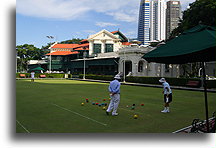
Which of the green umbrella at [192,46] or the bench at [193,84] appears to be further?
the bench at [193,84]

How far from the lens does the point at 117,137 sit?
5.24 m

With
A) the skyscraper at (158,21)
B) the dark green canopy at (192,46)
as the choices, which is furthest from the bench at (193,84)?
the skyscraper at (158,21)

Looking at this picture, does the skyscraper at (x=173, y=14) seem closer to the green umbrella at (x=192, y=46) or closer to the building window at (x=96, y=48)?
the building window at (x=96, y=48)

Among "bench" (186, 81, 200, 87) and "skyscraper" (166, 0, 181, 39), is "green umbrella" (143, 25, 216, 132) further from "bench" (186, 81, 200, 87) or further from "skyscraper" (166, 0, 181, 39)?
"skyscraper" (166, 0, 181, 39)

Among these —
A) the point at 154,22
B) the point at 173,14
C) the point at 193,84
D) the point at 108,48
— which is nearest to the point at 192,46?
the point at 193,84

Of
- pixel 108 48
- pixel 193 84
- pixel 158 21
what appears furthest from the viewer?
pixel 158 21

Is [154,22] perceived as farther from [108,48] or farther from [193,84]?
[193,84]

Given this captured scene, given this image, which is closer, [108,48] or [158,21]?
[108,48]

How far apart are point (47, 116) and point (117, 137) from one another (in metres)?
3.48

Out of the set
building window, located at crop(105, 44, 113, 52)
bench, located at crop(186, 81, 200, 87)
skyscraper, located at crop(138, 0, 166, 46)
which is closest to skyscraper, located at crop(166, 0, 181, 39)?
skyscraper, located at crop(138, 0, 166, 46)

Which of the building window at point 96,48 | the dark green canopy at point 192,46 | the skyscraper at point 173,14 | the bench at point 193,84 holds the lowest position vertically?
the bench at point 193,84

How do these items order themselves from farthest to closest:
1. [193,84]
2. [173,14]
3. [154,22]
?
[154,22]
[173,14]
[193,84]

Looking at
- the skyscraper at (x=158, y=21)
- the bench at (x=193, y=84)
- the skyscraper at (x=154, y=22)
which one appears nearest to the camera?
the bench at (x=193, y=84)
